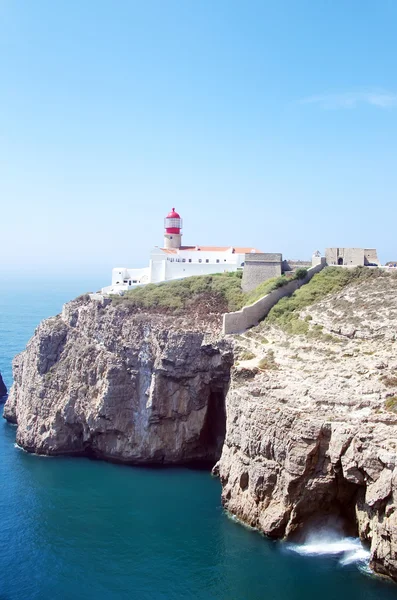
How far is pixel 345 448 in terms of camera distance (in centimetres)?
2928

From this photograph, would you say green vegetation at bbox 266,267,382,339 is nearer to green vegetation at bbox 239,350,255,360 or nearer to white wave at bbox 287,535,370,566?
green vegetation at bbox 239,350,255,360

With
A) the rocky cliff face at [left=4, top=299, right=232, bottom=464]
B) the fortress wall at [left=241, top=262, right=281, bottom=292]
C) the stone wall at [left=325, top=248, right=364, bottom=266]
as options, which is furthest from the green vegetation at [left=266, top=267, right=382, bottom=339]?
the rocky cliff face at [left=4, top=299, right=232, bottom=464]

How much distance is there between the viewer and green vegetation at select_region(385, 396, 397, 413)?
30.1 meters

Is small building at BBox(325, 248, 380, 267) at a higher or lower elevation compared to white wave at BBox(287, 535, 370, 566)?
higher

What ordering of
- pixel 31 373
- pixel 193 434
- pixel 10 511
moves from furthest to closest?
pixel 31 373 → pixel 193 434 → pixel 10 511

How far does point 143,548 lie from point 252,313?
61.7ft

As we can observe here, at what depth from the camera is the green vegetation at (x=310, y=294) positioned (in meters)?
41.8

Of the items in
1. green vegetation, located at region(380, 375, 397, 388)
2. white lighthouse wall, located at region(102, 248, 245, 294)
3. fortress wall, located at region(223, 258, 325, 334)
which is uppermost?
white lighthouse wall, located at region(102, 248, 245, 294)

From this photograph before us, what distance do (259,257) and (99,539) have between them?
2704 centimetres

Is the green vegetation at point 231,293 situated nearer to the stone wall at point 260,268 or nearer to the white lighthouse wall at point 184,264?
the stone wall at point 260,268

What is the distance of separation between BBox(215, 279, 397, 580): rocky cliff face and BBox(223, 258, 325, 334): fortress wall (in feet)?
14.9

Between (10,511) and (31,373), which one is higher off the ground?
(31,373)

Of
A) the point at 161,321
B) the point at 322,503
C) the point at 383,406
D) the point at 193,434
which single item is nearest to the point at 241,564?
the point at 322,503

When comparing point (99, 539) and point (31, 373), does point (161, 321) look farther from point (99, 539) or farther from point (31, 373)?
point (99, 539)
